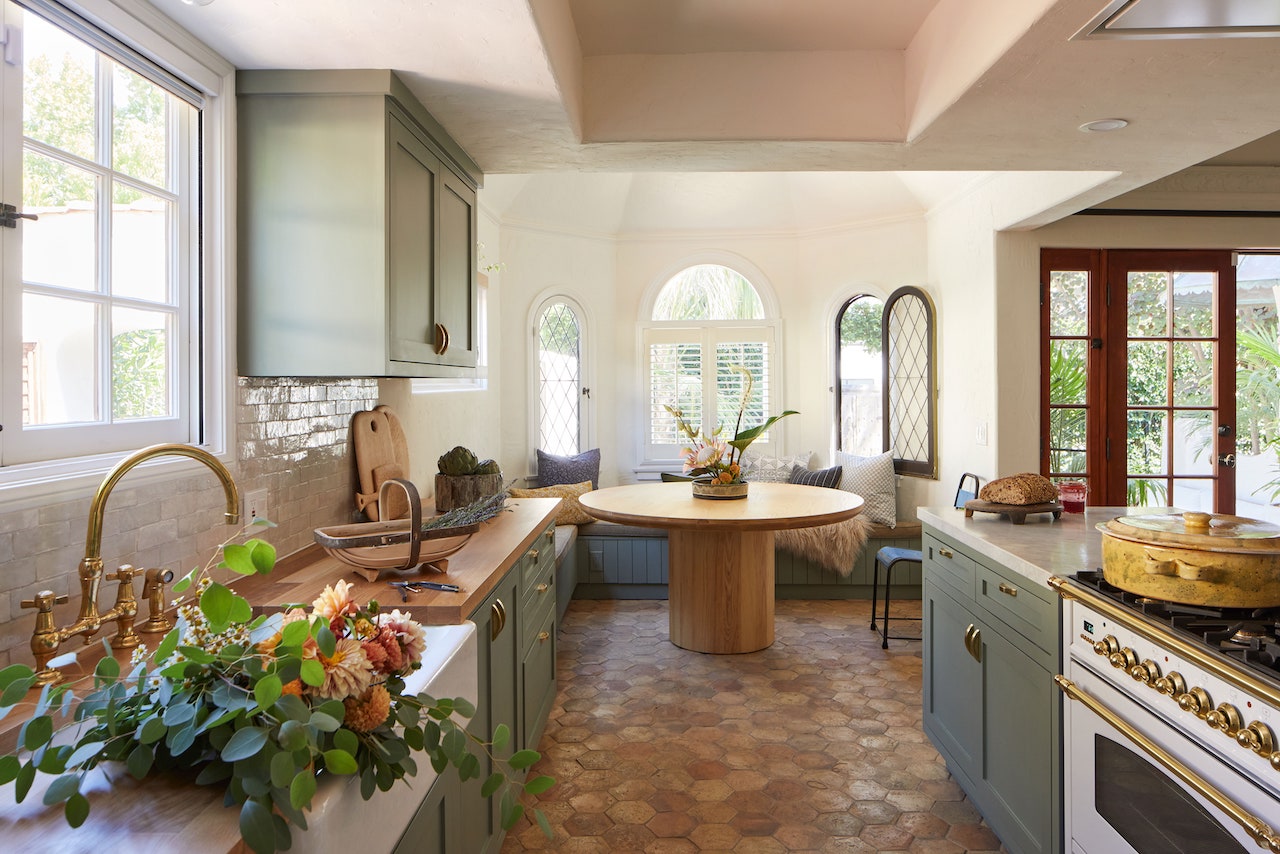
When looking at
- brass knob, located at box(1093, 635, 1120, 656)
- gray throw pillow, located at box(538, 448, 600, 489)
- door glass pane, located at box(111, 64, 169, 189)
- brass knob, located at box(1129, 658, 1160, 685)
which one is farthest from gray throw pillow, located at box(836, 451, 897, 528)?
door glass pane, located at box(111, 64, 169, 189)

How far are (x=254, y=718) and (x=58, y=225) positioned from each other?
3.83ft

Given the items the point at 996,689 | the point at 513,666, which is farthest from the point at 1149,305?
the point at 513,666

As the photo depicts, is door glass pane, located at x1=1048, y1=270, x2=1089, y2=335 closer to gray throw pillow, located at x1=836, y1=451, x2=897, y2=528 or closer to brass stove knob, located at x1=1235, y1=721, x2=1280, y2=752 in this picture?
gray throw pillow, located at x1=836, y1=451, x2=897, y2=528

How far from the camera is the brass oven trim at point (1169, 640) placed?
1254 mm

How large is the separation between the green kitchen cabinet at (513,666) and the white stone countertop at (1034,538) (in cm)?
142

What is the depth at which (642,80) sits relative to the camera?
285 centimetres

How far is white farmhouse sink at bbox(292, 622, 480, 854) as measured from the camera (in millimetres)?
888

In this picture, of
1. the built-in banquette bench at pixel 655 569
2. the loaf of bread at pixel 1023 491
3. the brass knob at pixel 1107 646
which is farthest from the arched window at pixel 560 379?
the brass knob at pixel 1107 646

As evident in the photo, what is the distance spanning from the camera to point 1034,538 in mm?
2385

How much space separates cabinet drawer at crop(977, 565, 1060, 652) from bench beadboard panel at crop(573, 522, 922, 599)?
2.82m

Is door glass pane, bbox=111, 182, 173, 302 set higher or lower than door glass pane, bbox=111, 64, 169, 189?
lower

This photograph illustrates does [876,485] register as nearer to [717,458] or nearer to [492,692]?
[717,458]

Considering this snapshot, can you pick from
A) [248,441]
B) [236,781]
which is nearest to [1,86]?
[248,441]

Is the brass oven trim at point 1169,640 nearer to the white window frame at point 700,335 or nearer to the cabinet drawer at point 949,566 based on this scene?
the cabinet drawer at point 949,566
